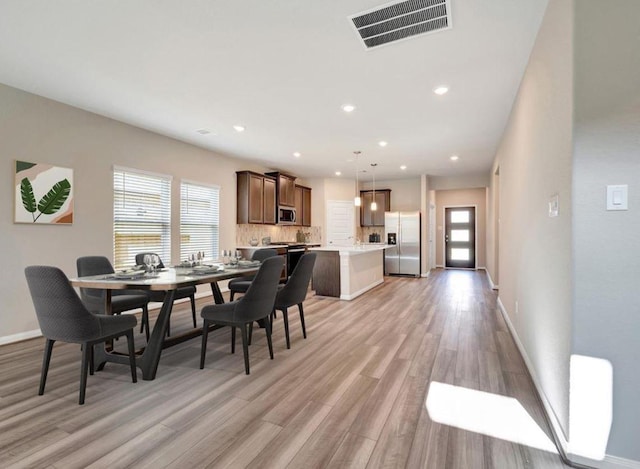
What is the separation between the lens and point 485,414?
6.94ft

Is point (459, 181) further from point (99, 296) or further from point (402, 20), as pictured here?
point (99, 296)

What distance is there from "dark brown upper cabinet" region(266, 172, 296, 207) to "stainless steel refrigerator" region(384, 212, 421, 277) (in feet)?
9.18

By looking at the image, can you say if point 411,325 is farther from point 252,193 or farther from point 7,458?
point 252,193

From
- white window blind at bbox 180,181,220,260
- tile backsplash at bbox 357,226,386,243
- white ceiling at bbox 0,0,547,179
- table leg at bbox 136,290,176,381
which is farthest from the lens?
tile backsplash at bbox 357,226,386,243

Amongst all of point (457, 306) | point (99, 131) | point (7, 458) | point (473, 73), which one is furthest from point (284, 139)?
point (7, 458)

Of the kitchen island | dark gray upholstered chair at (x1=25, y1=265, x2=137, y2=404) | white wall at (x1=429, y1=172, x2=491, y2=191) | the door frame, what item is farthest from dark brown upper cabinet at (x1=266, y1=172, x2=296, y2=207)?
the door frame

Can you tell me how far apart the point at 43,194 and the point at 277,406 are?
3.68 m

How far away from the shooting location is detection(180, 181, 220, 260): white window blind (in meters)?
5.63

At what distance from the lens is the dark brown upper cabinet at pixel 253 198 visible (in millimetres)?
6664

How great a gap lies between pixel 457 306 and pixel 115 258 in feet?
16.9

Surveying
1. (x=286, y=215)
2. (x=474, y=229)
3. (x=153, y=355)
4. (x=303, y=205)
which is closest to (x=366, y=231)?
(x=303, y=205)

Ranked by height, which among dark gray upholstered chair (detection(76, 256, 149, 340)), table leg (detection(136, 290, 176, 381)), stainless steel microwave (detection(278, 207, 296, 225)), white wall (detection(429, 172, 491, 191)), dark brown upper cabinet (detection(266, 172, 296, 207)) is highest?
white wall (detection(429, 172, 491, 191))

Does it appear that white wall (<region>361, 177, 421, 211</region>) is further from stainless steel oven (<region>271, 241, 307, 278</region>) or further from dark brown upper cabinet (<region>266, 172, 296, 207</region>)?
stainless steel oven (<region>271, 241, 307, 278</region>)

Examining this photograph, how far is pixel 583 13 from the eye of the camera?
158 centimetres
